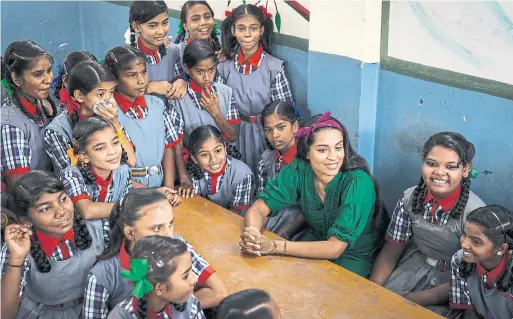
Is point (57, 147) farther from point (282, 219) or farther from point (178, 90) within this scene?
point (282, 219)

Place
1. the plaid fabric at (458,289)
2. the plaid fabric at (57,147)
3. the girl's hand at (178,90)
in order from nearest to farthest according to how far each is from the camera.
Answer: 1. the plaid fabric at (458,289)
2. the plaid fabric at (57,147)
3. the girl's hand at (178,90)

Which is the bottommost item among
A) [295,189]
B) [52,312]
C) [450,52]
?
[52,312]

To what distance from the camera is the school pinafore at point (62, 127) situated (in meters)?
3.60

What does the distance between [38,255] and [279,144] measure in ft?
5.29

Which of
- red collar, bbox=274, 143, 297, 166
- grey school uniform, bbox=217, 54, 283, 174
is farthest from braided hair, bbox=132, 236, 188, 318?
grey school uniform, bbox=217, 54, 283, 174

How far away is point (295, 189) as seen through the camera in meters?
3.46

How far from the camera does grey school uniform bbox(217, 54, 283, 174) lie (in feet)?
14.7

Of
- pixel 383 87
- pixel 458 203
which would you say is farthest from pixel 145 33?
pixel 458 203

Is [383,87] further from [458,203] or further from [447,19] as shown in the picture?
[458,203]

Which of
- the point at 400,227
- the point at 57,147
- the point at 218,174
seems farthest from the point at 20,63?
the point at 400,227

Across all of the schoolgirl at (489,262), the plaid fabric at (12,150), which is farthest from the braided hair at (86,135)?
the schoolgirl at (489,262)

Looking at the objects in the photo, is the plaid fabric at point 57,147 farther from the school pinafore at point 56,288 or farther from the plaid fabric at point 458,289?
the plaid fabric at point 458,289

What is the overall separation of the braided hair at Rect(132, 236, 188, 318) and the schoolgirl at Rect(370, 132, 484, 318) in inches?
50.6

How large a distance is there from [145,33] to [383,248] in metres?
1.99
